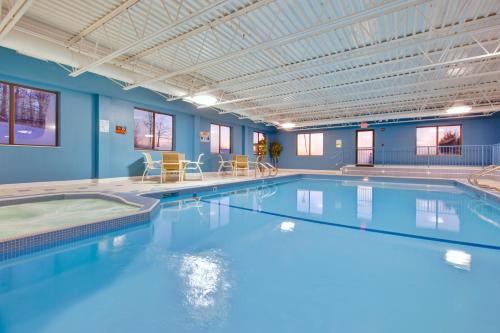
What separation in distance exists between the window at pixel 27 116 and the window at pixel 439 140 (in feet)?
47.1

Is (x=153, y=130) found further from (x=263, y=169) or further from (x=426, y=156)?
(x=426, y=156)

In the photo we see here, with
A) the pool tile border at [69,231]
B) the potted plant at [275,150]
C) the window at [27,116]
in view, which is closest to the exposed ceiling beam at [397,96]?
the potted plant at [275,150]

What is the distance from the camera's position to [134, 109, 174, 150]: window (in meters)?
8.20

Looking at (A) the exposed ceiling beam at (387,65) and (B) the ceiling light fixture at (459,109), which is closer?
(A) the exposed ceiling beam at (387,65)

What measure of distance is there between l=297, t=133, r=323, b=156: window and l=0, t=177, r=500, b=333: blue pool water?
11.2m

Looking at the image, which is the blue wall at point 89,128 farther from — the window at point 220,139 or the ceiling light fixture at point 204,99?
the ceiling light fixture at point 204,99

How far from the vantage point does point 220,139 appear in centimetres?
1166

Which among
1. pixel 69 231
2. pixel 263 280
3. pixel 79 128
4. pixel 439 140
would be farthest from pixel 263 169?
pixel 263 280

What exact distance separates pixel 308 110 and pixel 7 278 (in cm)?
1039

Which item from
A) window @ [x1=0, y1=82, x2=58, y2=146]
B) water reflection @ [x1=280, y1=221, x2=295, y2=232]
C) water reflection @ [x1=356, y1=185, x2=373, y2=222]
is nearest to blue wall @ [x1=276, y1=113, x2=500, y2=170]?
water reflection @ [x1=356, y1=185, x2=373, y2=222]

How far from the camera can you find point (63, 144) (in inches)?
247

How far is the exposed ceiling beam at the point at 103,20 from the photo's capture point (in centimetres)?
385

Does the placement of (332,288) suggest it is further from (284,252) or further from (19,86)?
(19,86)

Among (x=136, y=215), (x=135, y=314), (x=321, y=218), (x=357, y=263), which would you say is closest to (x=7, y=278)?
(x=135, y=314)
